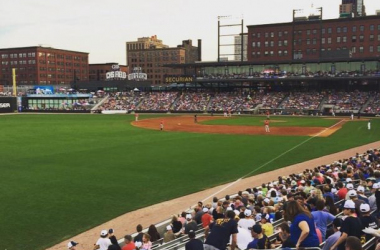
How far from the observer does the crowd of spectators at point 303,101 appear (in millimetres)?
78125

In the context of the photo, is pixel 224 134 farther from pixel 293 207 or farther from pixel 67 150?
pixel 293 207

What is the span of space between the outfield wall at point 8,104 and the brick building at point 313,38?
223ft

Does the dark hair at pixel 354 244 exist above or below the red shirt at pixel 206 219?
above

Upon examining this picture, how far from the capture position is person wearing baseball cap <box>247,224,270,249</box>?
757 cm

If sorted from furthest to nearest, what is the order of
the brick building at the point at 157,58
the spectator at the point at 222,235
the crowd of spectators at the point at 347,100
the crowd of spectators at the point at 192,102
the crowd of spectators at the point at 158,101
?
1. the brick building at the point at 157,58
2. the crowd of spectators at the point at 158,101
3. the crowd of spectators at the point at 192,102
4. the crowd of spectators at the point at 347,100
5. the spectator at the point at 222,235

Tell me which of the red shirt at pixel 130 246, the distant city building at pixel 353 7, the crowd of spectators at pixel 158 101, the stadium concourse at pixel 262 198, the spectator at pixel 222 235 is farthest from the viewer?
the distant city building at pixel 353 7

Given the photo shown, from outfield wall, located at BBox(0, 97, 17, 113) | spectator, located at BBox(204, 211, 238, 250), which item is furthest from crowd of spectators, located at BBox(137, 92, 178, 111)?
spectator, located at BBox(204, 211, 238, 250)

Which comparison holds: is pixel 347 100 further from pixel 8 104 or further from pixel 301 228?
pixel 8 104

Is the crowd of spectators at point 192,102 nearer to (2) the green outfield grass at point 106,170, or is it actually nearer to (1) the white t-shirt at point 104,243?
(2) the green outfield grass at point 106,170

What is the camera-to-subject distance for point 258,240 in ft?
25.4

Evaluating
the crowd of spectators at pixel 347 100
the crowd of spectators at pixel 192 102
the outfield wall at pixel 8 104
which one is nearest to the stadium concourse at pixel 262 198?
the crowd of spectators at pixel 347 100

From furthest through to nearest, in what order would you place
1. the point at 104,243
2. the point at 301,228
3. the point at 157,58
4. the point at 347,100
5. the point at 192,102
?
the point at 157,58 → the point at 192,102 → the point at 347,100 → the point at 104,243 → the point at 301,228

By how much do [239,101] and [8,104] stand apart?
56.9 m

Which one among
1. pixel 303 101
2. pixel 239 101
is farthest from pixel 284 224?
pixel 239 101
